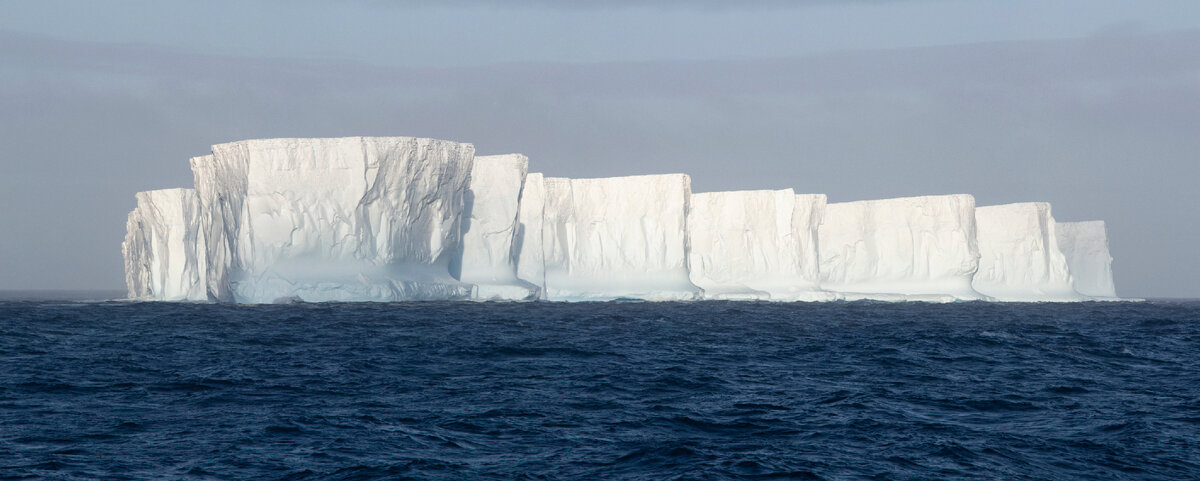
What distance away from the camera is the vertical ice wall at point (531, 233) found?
40.2 metres

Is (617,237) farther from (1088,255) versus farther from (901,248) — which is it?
(1088,255)

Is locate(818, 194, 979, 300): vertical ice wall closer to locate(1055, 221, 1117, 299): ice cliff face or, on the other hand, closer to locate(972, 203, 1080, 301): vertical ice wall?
locate(972, 203, 1080, 301): vertical ice wall

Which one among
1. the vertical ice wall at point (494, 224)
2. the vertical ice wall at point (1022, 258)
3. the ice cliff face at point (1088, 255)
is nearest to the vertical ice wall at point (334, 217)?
the vertical ice wall at point (494, 224)

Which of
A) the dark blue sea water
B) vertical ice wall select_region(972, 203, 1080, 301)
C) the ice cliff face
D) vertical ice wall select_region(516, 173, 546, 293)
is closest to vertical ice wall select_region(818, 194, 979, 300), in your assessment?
vertical ice wall select_region(972, 203, 1080, 301)

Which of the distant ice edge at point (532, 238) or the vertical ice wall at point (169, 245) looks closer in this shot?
the distant ice edge at point (532, 238)

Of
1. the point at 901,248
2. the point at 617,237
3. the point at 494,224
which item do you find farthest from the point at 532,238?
the point at 901,248

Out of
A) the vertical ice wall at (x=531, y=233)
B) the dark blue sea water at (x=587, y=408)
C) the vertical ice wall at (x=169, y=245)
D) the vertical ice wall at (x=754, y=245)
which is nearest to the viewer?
the dark blue sea water at (x=587, y=408)

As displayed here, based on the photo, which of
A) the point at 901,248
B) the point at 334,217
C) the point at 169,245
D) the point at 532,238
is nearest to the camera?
the point at 334,217

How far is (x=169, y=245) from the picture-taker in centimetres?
4912

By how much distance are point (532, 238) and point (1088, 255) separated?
36.6m

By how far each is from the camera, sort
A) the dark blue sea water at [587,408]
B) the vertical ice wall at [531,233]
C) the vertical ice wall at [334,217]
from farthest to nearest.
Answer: the vertical ice wall at [531,233] → the vertical ice wall at [334,217] → the dark blue sea water at [587,408]

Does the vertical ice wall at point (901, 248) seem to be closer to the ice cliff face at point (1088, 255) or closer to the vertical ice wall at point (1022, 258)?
the vertical ice wall at point (1022, 258)

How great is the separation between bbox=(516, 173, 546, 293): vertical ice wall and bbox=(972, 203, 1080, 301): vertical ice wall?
22.8 m

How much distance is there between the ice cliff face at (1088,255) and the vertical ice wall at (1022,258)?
26.8 ft
